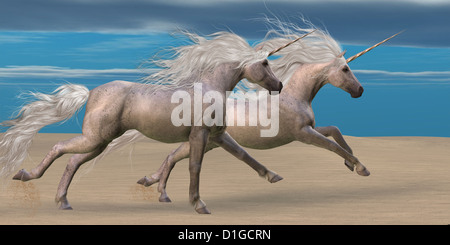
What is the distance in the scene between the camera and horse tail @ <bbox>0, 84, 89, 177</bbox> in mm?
7953

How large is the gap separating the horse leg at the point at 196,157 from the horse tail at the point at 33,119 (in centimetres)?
138

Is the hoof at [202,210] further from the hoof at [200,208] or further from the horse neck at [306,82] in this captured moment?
the horse neck at [306,82]

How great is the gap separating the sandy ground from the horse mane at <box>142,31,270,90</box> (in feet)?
5.04

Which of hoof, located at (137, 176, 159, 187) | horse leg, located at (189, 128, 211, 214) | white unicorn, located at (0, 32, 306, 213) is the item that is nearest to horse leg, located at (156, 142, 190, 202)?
hoof, located at (137, 176, 159, 187)

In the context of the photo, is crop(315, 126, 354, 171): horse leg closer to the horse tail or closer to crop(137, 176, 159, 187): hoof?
crop(137, 176, 159, 187): hoof

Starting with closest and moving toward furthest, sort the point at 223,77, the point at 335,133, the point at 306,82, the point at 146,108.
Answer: the point at 146,108 → the point at 223,77 → the point at 306,82 → the point at 335,133

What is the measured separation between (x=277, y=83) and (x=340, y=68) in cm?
178

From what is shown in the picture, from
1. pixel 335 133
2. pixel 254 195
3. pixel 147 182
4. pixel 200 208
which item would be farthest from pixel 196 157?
pixel 335 133

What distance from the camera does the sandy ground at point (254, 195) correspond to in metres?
7.43

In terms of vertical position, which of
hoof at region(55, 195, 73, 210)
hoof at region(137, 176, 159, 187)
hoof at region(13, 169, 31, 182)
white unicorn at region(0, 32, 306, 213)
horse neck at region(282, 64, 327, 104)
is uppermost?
horse neck at region(282, 64, 327, 104)

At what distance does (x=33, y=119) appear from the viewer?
26.4ft

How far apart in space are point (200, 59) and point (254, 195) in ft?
8.35

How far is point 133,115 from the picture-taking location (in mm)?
7680

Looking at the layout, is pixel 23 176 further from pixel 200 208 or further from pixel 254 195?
pixel 254 195
